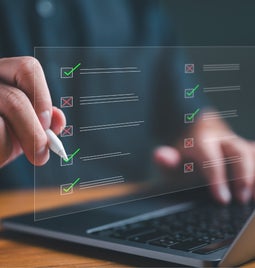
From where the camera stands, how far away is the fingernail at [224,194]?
95 cm

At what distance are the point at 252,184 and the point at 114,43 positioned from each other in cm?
30

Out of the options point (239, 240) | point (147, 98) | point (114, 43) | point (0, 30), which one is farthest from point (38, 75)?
point (0, 30)

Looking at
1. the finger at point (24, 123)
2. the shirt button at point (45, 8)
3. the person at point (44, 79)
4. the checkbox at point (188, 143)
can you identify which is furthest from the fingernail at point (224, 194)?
the shirt button at point (45, 8)

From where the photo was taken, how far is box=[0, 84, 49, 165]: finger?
715 mm

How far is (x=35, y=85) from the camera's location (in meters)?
0.71

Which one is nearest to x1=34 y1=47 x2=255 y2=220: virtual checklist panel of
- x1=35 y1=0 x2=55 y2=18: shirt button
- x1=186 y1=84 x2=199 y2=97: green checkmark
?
x1=186 y1=84 x2=199 y2=97: green checkmark

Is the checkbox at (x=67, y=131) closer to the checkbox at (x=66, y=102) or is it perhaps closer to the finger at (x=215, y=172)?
the checkbox at (x=66, y=102)

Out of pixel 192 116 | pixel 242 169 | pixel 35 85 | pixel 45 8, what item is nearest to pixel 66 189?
pixel 35 85

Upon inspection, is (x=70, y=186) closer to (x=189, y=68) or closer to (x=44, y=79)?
(x=44, y=79)

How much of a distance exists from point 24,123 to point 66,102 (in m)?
0.05

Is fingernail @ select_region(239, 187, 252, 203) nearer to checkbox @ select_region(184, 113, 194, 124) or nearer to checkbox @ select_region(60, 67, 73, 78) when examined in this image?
checkbox @ select_region(184, 113, 194, 124)

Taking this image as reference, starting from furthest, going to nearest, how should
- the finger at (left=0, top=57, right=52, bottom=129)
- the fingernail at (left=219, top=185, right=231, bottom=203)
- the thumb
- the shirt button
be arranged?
1. the shirt button
2. the fingernail at (left=219, top=185, right=231, bottom=203)
3. the thumb
4. the finger at (left=0, top=57, right=52, bottom=129)

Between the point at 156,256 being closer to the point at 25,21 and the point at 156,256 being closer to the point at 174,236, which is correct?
the point at 174,236

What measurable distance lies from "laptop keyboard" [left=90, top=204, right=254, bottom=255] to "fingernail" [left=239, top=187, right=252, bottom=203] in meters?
0.04
